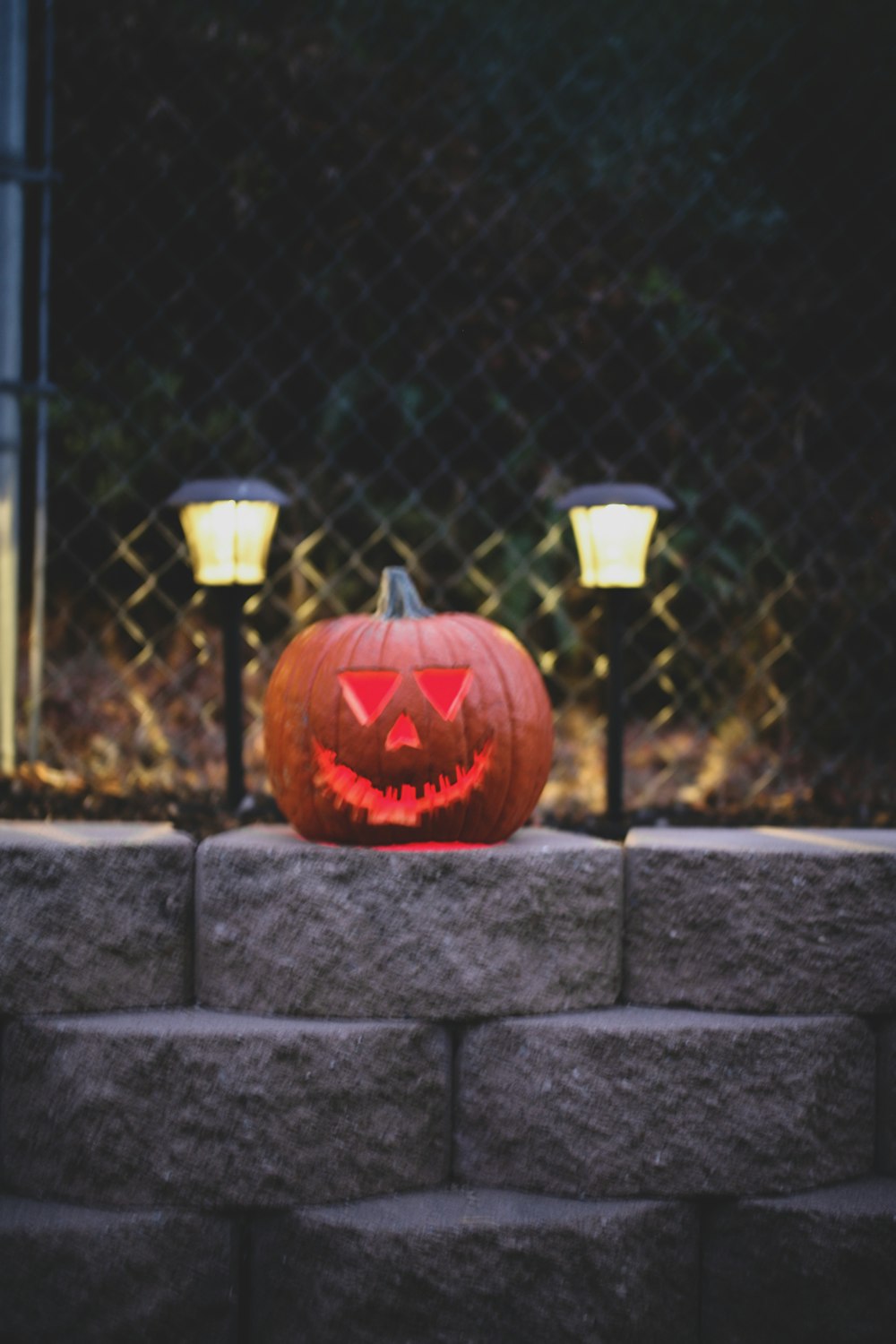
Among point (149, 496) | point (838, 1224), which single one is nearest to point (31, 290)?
point (149, 496)

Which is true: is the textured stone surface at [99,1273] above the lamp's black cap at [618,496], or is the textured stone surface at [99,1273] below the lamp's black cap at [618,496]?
below

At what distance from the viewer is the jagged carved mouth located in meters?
1.55

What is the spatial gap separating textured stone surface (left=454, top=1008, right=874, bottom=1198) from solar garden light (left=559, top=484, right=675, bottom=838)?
19.4 inches

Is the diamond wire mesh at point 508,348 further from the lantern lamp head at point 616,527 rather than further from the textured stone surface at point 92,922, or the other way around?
the textured stone surface at point 92,922

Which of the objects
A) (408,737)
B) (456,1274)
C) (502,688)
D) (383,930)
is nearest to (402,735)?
(408,737)

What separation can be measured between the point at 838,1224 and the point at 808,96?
8.74ft

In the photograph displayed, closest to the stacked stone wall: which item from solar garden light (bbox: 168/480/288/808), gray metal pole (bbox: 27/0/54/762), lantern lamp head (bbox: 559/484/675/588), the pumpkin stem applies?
the pumpkin stem

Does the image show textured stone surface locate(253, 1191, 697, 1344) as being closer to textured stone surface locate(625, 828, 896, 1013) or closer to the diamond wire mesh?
textured stone surface locate(625, 828, 896, 1013)

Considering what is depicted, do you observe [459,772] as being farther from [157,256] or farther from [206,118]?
[206,118]

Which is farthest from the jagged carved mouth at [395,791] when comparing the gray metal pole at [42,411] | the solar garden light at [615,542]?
the gray metal pole at [42,411]

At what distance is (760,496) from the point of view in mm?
2865

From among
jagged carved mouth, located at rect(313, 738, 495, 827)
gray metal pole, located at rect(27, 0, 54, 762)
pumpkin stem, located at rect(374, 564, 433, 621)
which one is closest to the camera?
jagged carved mouth, located at rect(313, 738, 495, 827)

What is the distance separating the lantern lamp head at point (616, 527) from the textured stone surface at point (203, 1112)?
0.94m

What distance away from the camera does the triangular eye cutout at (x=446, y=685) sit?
1.56 metres
